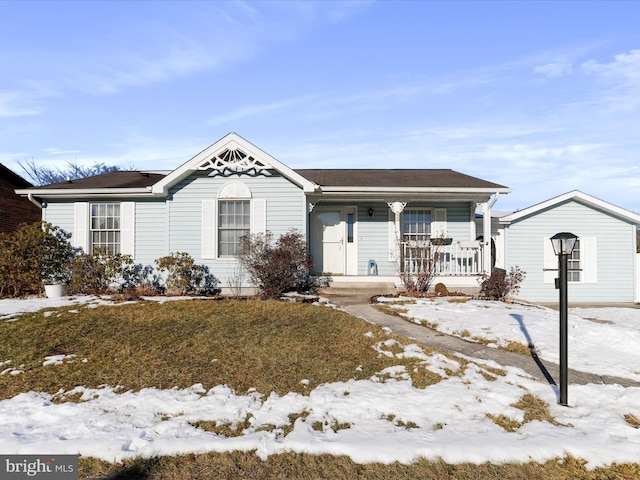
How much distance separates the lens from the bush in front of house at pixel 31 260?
1161cm

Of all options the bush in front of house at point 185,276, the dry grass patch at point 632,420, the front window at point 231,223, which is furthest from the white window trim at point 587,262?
the bush in front of house at point 185,276

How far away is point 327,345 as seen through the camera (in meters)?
7.05

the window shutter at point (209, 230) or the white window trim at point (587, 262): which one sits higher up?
the window shutter at point (209, 230)

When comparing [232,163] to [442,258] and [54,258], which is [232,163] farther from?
[442,258]

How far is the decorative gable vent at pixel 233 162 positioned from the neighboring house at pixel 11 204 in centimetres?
944

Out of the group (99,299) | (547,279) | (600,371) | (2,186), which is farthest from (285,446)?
(2,186)

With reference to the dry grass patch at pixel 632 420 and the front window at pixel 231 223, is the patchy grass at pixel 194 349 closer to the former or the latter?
the dry grass patch at pixel 632 420

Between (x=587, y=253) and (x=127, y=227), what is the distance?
1520 cm

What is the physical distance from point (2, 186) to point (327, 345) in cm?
1671

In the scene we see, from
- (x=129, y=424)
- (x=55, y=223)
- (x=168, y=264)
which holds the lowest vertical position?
(x=129, y=424)

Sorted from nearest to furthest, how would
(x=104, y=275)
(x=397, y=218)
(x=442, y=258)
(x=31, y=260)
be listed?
(x=31, y=260) → (x=104, y=275) → (x=397, y=218) → (x=442, y=258)

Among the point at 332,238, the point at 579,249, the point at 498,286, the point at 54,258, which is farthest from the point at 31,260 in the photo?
the point at 579,249

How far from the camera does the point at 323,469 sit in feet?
12.4

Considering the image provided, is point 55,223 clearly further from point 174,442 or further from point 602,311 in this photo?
point 602,311
